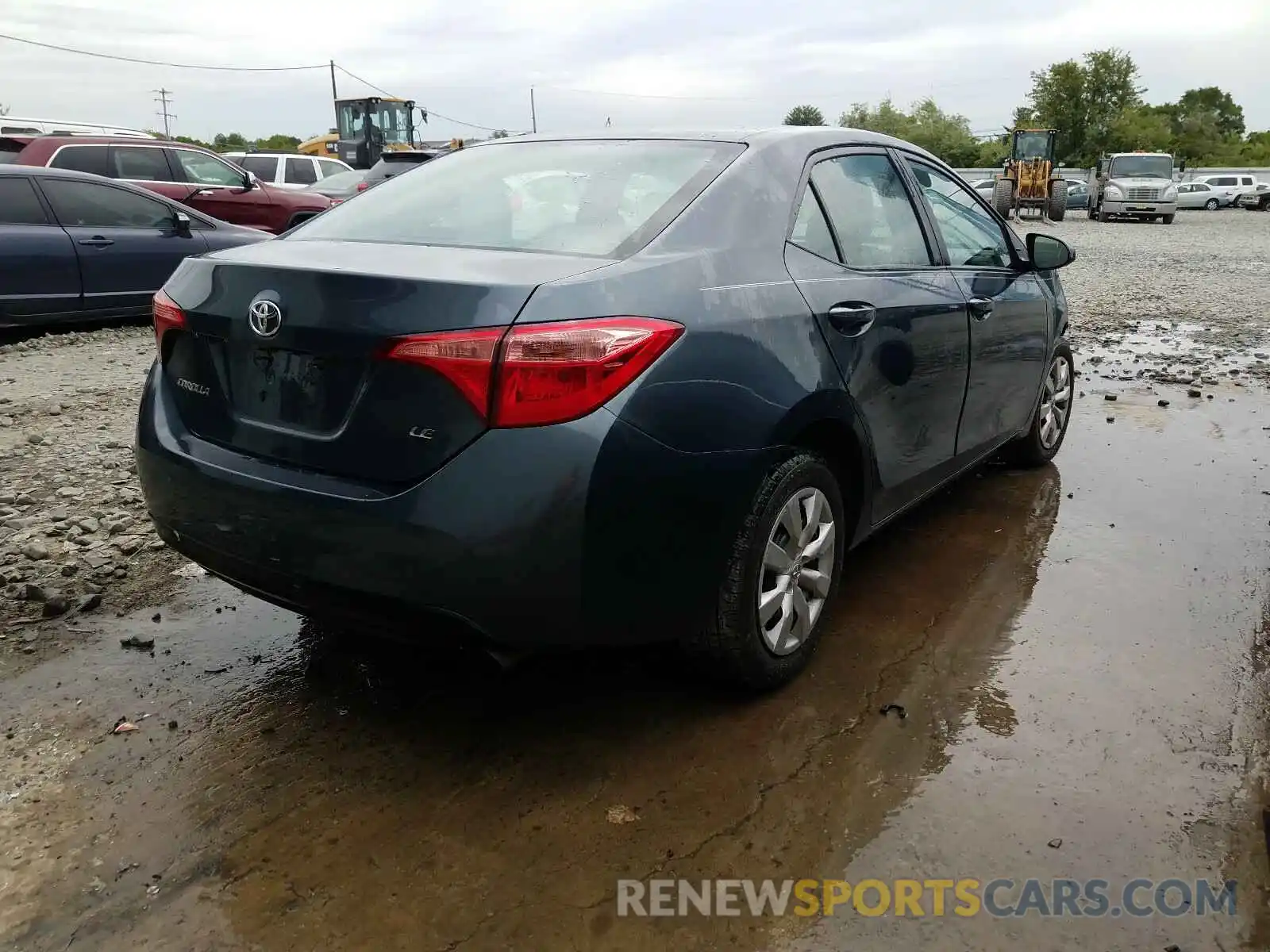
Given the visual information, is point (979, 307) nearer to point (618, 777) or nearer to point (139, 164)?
point (618, 777)

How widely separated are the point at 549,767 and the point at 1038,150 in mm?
35552

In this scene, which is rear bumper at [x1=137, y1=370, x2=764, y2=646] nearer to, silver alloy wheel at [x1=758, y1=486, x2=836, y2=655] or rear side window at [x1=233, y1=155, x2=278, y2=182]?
silver alloy wheel at [x1=758, y1=486, x2=836, y2=655]

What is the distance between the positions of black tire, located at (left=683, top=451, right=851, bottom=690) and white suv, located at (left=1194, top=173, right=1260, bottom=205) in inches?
1919

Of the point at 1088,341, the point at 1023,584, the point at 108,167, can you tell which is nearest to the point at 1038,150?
the point at 1088,341

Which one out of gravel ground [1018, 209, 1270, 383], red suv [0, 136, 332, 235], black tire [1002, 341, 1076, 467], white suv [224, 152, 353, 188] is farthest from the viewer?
white suv [224, 152, 353, 188]

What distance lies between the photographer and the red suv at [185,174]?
11.2 meters

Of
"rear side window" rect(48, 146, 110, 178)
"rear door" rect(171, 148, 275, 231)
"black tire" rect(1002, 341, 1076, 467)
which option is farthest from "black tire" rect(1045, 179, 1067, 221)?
"black tire" rect(1002, 341, 1076, 467)

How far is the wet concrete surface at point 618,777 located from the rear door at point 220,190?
9.61 meters

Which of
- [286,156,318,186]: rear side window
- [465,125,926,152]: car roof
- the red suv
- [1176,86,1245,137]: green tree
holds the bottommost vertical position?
[465,125,926,152]: car roof

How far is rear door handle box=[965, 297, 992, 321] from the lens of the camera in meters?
3.77

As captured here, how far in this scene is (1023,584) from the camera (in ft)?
12.5

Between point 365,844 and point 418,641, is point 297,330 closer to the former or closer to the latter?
point 418,641

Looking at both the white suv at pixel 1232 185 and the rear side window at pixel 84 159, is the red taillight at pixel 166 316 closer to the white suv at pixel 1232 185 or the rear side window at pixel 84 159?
the rear side window at pixel 84 159

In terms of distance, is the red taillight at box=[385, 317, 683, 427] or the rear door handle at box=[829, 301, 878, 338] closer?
the red taillight at box=[385, 317, 683, 427]
